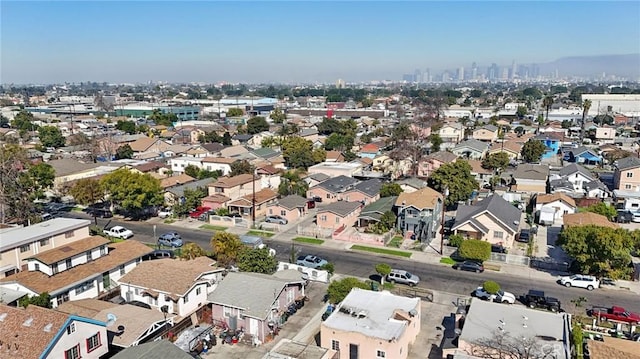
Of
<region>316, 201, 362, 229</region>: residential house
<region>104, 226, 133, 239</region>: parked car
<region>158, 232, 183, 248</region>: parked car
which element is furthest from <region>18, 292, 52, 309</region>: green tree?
<region>316, 201, 362, 229</region>: residential house

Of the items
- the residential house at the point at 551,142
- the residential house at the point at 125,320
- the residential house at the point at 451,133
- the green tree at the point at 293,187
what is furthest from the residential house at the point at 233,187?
the residential house at the point at 451,133

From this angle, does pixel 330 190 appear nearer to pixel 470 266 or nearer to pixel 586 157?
pixel 470 266

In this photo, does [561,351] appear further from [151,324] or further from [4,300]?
[4,300]

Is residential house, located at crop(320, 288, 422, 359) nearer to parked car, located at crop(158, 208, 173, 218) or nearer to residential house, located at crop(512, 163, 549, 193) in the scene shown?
parked car, located at crop(158, 208, 173, 218)

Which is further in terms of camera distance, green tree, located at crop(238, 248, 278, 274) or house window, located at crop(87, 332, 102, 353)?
green tree, located at crop(238, 248, 278, 274)

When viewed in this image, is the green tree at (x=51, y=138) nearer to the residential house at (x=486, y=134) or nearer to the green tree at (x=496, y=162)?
the green tree at (x=496, y=162)

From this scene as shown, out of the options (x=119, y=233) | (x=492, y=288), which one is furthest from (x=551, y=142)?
(x=119, y=233)

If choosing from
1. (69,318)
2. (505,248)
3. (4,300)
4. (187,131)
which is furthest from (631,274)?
(187,131)
